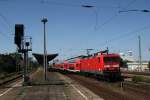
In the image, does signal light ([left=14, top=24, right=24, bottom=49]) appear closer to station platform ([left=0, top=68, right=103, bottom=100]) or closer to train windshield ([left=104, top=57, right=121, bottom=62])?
station platform ([left=0, top=68, right=103, bottom=100])

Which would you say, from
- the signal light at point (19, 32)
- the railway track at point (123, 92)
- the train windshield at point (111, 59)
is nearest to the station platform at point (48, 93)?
the railway track at point (123, 92)

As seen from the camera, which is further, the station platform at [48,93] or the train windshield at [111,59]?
the train windshield at [111,59]

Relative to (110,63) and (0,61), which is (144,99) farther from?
(0,61)

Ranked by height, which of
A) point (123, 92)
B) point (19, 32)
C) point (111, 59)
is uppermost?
point (19, 32)

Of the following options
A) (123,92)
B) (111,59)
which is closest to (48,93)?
(123,92)

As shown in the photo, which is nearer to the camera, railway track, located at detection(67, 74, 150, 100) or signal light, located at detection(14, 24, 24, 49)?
railway track, located at detection(67, 74, 150, 100)

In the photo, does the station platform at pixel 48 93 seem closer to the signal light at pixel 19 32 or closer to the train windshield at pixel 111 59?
the signal light at pixel 19 32

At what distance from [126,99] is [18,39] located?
51.9 ft

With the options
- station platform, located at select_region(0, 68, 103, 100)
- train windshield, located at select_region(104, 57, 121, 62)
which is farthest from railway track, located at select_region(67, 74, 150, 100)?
train windshield, located at select_region(104, 57, 121, 62)

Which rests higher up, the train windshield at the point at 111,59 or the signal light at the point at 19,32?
the signal light at the point at 19,32

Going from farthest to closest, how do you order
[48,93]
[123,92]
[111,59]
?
[111,59], [123,92], [48,93]

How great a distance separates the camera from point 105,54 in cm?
4544

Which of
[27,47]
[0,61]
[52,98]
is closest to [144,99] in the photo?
[52,98]

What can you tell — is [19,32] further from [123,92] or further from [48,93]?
[123,92]
